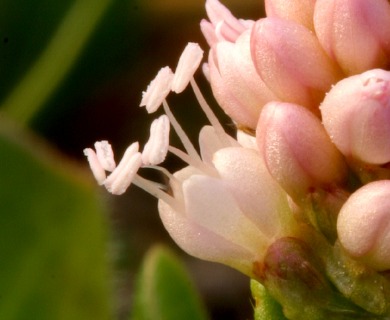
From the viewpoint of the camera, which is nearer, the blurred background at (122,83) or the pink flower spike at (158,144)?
the pink flower spike at (158,144)

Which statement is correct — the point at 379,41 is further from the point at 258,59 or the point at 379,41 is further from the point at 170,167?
the point at 170,167

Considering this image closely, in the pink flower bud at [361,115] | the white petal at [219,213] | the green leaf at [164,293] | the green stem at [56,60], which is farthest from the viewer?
the green stem at [56,60]

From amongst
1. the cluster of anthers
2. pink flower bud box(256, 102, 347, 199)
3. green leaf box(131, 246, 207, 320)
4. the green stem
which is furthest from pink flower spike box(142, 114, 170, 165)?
the green stem

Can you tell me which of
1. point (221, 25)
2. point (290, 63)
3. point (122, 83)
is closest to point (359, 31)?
point (290, 63)

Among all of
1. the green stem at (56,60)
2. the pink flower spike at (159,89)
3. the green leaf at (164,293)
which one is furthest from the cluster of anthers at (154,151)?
the green stem at (56,60)

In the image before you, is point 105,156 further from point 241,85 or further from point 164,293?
point 164,293

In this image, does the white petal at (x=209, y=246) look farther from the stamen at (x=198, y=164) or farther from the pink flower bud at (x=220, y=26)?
the pink flower bud at (x=220, y=26)

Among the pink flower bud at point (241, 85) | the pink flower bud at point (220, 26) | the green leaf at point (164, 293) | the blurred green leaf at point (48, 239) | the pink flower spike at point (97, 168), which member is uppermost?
the pink flower bud at point (220, 26)

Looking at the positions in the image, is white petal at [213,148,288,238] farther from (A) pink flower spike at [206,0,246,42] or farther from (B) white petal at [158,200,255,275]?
(A) pink flower spike at [206,0,246,42]
